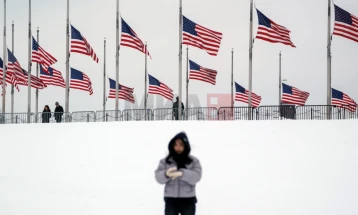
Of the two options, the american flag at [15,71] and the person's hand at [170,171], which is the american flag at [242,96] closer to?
the american flag at [15,71]

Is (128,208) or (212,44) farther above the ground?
(212,44)

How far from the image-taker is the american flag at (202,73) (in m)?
34.3

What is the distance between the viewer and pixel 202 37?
98.6ft

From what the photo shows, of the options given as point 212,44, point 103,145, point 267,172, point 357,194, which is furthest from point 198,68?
point 357,194

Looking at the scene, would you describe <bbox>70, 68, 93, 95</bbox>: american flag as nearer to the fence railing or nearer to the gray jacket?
the fence railing

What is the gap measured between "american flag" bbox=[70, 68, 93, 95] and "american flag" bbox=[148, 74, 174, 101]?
13.1ft

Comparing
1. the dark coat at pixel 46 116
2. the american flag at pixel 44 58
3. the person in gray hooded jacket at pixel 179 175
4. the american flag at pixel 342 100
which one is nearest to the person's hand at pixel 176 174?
the person in gray hooded jacket at pixel 179 175

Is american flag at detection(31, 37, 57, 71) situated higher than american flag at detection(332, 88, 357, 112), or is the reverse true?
american flag at detection(31, 37, 57, 71)

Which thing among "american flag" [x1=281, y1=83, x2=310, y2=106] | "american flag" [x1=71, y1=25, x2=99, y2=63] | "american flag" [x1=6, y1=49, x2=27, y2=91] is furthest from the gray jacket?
"american flag" [x1=6, y1=49, x2=27, y2=91]

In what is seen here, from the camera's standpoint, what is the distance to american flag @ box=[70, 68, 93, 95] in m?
36.5

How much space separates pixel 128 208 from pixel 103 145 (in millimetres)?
11664

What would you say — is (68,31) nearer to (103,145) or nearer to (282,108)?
(282,108)

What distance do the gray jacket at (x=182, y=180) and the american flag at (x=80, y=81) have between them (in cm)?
3061

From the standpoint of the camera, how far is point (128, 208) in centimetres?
1175
